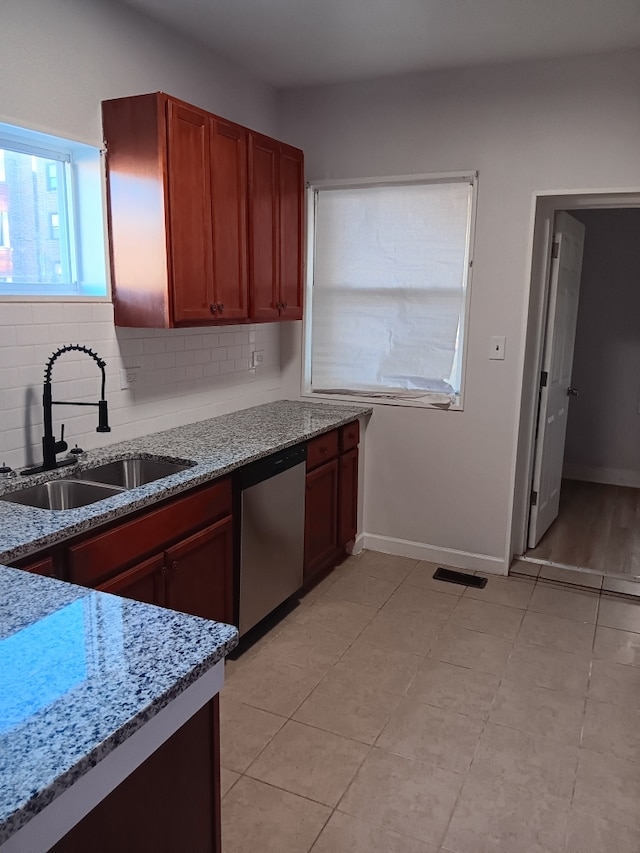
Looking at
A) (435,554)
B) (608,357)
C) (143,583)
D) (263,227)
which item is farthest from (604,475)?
(143,583)

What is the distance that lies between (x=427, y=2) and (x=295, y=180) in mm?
1148

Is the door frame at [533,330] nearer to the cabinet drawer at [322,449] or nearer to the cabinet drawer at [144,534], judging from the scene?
the cabinet drawer at [322,449]

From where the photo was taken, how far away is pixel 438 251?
3.73 meters

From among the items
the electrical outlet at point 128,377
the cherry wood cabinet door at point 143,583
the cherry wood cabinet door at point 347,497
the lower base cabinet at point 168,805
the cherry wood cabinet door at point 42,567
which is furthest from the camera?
the cherry wood cabinet door at point 347,497

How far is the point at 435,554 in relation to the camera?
401 centimetres

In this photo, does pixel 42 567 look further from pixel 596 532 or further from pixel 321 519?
pixel 596 532

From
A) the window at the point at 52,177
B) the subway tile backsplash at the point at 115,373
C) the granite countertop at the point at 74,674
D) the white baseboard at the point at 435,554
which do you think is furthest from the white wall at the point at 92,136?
the white baseboard at the point at 435,554

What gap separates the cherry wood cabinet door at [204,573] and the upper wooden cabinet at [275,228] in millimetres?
1215

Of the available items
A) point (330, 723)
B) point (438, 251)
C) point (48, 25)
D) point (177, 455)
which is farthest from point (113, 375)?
point (438, 251)

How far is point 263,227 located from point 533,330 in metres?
1.60

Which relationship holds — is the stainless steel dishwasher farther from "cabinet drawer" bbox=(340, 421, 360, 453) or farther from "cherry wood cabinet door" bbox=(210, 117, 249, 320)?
"cherry wood cabinet door" bbox=(210, 117, 249, 320)

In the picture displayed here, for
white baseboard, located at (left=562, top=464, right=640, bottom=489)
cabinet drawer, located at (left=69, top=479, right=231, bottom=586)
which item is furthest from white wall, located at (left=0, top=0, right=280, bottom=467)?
white baseboard, located at (left=562, top=464, right=640, bottom=489)

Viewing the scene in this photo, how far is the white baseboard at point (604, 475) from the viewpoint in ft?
18.6

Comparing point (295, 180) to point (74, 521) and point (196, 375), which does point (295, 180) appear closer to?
point (196, 375)
